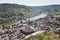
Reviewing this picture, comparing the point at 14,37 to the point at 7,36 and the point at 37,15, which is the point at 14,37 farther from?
the point at 37,15

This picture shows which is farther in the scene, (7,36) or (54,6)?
(54,6)

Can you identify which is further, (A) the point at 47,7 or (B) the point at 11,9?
(B) the point at 11,9

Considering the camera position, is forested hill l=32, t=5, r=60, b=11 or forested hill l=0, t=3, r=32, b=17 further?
forested hill l=0, t=3, r=32, b=17

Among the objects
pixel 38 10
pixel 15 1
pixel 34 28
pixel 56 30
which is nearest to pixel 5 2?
pixel 15 1

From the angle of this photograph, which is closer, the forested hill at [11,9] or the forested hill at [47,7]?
the forested hill at [47,7]

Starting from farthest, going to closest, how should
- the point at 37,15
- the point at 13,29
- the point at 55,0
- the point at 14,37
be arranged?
1. the point at 37,15
2. the point at 55,0
3. the point at 13,29
4. the point at 14,37

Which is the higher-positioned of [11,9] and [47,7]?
[47,7]

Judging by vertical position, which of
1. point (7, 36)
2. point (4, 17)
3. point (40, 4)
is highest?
point (40, 4)

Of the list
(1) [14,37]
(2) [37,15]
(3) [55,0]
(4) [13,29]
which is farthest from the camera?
(2) [37,15]
